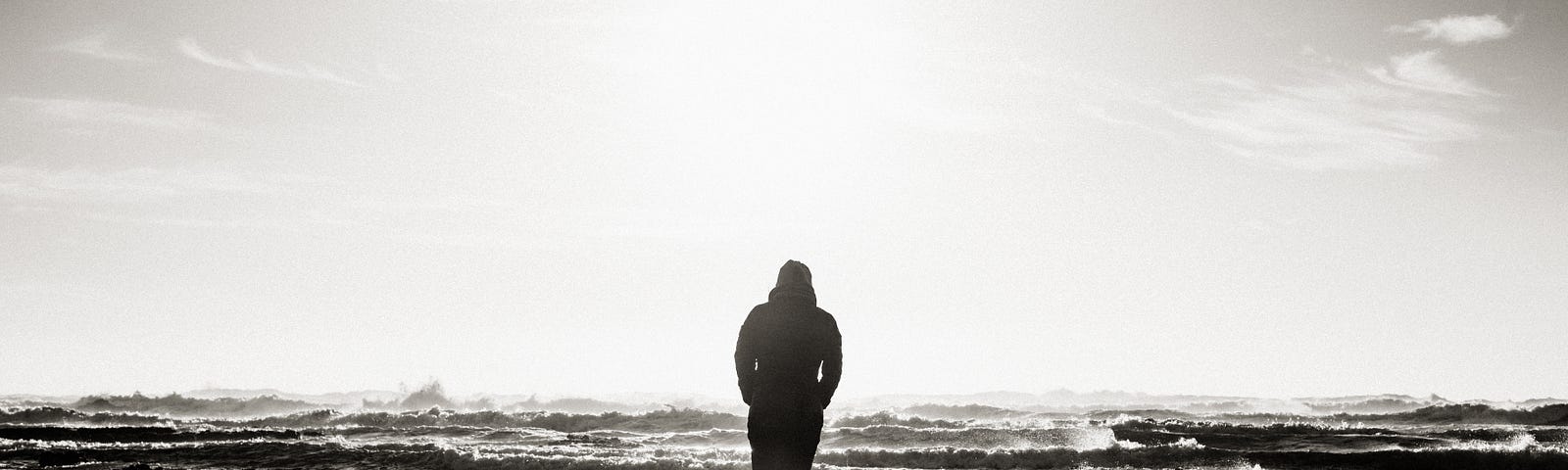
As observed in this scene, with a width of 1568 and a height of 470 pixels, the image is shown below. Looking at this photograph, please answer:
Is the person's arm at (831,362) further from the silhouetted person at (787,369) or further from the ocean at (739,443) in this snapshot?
the ocean at (739,443)

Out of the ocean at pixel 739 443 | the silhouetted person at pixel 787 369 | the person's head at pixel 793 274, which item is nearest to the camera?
the silhouetted person at pixel 787 369

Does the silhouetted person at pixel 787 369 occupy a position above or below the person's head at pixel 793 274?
below

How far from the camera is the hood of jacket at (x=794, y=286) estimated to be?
6.95m

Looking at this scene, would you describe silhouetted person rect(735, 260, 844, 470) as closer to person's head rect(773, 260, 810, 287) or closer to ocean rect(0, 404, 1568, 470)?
person's head rect(773, 260, 810, 287)

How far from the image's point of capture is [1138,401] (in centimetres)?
8494

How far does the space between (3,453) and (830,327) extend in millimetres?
21090

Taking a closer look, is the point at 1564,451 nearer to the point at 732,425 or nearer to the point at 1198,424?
the point at 1198,424

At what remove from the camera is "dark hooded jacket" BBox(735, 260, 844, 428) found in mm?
6840

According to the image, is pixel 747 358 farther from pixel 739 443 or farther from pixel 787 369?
pixel 739 443

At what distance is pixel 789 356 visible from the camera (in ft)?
22.4

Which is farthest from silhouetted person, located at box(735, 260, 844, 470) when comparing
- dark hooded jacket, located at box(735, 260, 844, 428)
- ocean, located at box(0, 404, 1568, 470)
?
ocean, located at box(0, 404, 1568, 470)

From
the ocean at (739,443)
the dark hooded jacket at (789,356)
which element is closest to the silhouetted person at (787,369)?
the dark hooded jacket at (789,356)

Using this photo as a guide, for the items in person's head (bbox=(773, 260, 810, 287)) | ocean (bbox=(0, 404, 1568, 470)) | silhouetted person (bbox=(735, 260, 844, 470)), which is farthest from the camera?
ocean (bbox=(0, 404, 1568, 470))

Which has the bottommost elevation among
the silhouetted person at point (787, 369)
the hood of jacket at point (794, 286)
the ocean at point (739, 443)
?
the ocean at point (739, 443)
